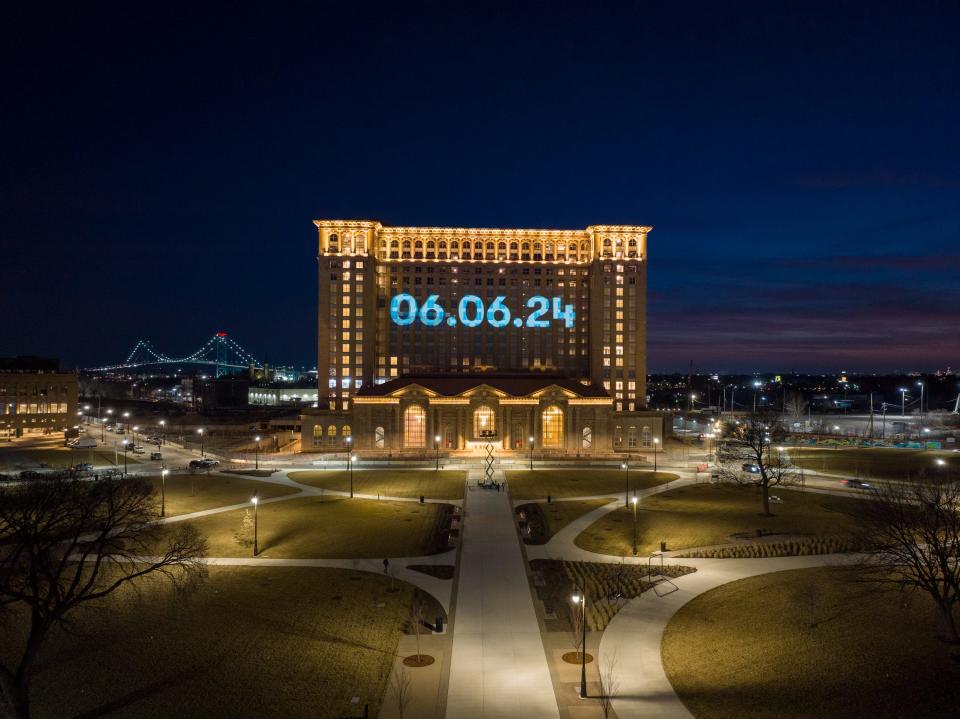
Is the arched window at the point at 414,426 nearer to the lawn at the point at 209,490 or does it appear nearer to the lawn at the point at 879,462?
the lawn at the point at 209,490

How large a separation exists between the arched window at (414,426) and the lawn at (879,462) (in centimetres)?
5868

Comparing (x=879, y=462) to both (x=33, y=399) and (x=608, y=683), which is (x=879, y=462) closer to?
(x=608, y=683)

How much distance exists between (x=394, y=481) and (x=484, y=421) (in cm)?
3071

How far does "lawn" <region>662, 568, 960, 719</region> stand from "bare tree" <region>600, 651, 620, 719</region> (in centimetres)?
251

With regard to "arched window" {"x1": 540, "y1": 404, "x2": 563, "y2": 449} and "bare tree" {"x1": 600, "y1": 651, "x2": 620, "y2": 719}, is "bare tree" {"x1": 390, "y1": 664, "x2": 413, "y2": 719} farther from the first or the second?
"arched window" {"x1": 540, "y1": 404, "x2": 563, "y2": 449}

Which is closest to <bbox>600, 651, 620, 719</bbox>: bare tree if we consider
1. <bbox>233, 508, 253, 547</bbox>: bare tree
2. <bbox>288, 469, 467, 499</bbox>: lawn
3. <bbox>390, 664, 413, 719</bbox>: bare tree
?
<bbox>390, 664, 413, 719</bbox>: bare tree

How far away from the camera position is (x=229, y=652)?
28250 mm

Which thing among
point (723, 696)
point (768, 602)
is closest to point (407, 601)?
point (723, 696)

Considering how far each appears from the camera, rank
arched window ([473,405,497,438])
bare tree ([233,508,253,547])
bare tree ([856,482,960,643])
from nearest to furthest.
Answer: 1. bare tree ([856,482,960,643])
2. bare tree ([233,508,253,547])
3. arched window ([473,405,497,438])

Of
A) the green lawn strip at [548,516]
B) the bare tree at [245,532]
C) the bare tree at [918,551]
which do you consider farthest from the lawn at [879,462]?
the bare tree at [245,532]

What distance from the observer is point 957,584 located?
93.6 feet

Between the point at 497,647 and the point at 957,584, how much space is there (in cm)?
2257

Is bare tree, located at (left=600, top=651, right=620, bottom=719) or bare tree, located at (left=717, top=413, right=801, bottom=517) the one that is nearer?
bare tree, located at (left=600, top=651, right=620, bottom=719)

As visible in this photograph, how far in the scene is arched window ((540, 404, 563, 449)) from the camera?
103 metres
